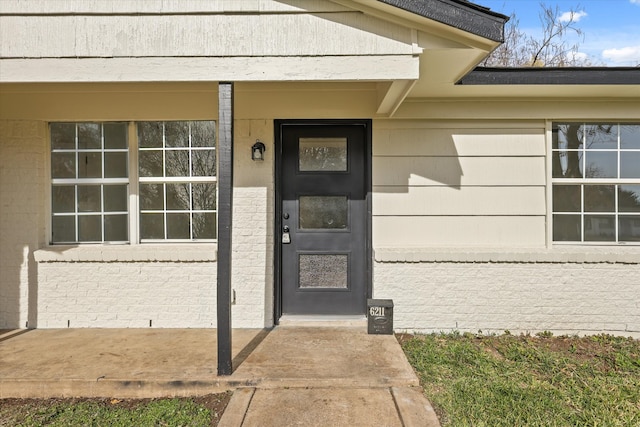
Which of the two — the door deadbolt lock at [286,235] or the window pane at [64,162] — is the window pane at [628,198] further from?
the window pane at [64,162]

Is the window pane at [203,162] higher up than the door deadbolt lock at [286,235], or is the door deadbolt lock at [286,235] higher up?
the window pane at [203,162]

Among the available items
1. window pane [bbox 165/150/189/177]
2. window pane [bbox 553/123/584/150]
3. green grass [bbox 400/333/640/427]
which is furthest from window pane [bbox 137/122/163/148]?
window pane [bbox 553/123/584/150]

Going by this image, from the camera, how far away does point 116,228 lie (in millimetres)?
4090

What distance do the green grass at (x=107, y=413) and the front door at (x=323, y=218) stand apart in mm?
1553

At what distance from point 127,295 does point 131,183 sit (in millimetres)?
1192

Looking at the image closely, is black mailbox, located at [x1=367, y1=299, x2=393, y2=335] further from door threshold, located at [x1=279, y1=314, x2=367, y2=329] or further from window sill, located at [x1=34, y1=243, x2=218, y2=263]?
window sill, located at [x1=34, y1=243, x2=218, y2=263]

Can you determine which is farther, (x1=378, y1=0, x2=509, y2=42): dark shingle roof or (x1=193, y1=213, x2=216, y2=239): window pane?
(x1=193, y1=213, x2=216, y2=239): window pane

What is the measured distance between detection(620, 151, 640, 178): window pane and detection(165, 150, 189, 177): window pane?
4.65 meters

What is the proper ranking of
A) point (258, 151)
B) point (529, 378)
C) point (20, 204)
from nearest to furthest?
point (529, 378) < point (258, 151) < point (20, 204)

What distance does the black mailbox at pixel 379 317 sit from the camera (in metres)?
3.75

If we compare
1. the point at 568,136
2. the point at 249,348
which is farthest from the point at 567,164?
the point at 249,348

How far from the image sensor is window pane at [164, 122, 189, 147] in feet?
13.3

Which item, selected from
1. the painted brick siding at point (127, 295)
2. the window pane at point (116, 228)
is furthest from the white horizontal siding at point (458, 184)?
the window pane at point (116, 228)

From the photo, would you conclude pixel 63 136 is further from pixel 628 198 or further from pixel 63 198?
pixel 628 198
